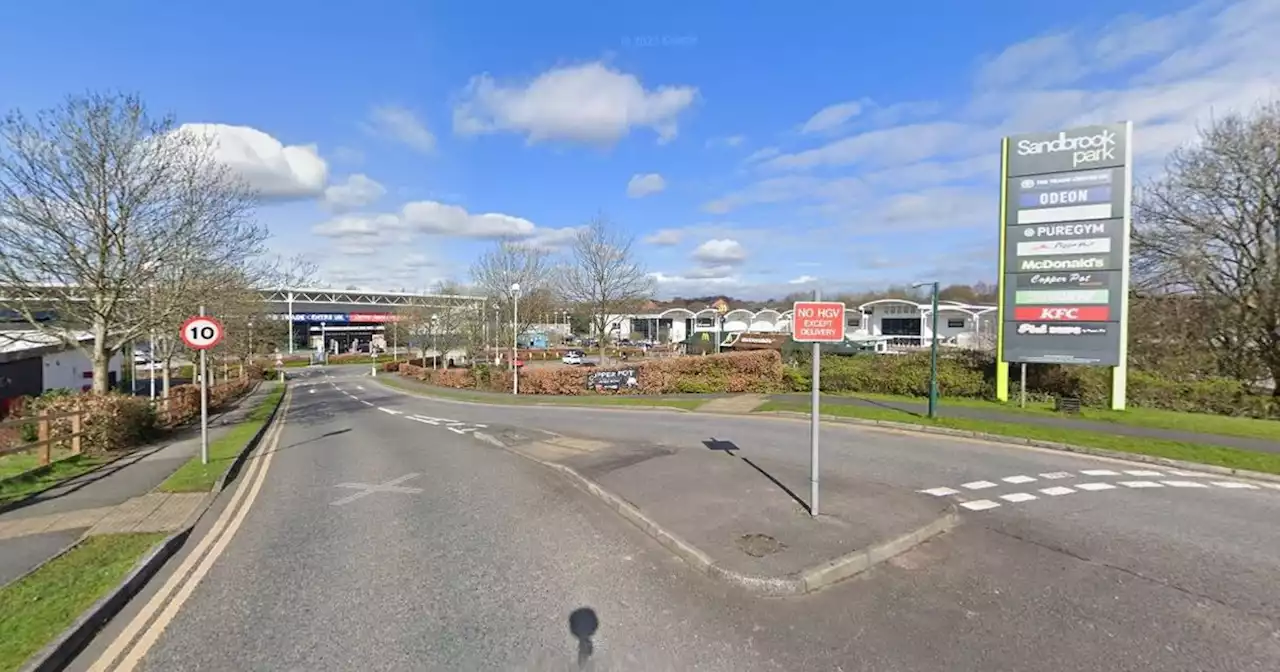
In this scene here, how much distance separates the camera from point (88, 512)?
7891mm

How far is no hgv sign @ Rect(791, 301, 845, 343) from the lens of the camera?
627 centimetres

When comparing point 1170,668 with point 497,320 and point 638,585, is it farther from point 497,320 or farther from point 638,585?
point 497,320

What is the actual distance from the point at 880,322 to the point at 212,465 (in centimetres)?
7980

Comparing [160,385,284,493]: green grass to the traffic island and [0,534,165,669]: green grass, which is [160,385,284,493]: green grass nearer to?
[0,534,165,669]: green grass

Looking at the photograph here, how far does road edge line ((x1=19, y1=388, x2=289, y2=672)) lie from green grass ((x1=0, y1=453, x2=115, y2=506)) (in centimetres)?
461

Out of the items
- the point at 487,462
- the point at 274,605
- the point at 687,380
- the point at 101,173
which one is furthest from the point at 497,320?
the point at 274,605

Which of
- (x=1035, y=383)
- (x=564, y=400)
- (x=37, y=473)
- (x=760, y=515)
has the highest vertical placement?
(x=1035, y=383)

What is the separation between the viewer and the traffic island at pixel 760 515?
5279 millimetres

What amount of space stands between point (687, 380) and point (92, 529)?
21.7 metres

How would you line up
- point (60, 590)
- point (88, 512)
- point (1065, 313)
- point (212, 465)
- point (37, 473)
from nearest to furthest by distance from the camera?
1. point (60, 590)
2. point (88, 512)
3. point (37, 473)
4. point (212, 465)
5. point (1065, 313)

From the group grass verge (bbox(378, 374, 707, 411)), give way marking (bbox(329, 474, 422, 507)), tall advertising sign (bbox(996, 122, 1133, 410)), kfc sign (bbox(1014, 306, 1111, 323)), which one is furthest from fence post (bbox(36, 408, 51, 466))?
kfc sign (bbox(1014, 306, 1111, 323))

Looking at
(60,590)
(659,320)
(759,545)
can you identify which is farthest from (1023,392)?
(659,320)

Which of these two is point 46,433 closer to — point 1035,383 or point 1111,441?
point 1111,441

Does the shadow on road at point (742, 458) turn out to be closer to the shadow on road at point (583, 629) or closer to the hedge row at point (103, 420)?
the shadow on road at point (583, 629)
